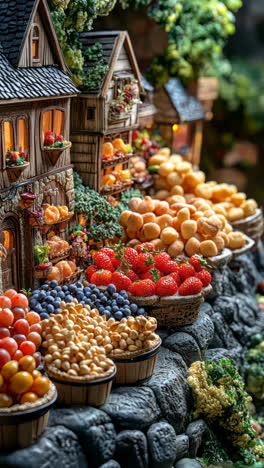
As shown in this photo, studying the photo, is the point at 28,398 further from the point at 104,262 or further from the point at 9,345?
the point at 104,262

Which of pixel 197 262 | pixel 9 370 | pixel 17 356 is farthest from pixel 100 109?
pixel 9 370

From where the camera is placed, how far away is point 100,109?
9.23 meters

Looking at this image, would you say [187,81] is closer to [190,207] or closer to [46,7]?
[190,207]

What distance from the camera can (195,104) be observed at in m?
13.2

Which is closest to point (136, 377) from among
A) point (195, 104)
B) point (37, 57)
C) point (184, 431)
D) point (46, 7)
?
point (184, 431)

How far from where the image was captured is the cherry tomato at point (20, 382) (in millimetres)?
5676

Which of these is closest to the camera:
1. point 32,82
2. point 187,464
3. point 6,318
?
point 6,318

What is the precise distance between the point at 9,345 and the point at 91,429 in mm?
Answer: 1277

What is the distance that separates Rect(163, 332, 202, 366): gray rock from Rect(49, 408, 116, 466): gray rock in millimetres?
→ 1976

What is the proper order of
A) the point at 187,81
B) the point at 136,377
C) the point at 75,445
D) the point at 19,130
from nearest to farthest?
the point at 75,445 < the point at 136,377 < the point at 19,130 < the point at 187,81

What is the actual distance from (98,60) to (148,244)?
10.4 ft

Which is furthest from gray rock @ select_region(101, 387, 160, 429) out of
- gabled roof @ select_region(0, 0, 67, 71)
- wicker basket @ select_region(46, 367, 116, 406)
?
gabled roof @ select_region(0, 0, 67, 71)

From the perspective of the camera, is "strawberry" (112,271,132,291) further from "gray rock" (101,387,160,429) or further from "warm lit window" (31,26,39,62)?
"warm lit window" (31,26,39,62)

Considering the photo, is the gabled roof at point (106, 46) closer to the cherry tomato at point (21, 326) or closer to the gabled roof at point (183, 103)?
the gabled roof at point (183, 103)
